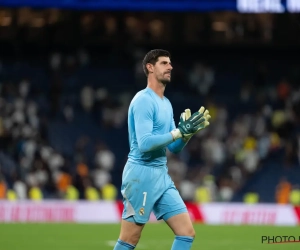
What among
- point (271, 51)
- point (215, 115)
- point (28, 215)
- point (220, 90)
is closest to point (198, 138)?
point (215, 115)

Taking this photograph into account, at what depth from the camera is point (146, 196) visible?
7.91 meters

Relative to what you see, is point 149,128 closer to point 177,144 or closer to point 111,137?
point 177,144

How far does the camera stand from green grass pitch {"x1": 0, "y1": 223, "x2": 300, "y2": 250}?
13.5m

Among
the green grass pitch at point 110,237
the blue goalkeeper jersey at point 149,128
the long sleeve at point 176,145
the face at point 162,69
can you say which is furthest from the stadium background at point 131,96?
the face at point 162,69

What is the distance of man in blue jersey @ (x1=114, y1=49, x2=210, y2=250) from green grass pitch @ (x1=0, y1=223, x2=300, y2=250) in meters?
5.23

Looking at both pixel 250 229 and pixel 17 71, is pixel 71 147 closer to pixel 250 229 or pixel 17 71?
pixel 17 71

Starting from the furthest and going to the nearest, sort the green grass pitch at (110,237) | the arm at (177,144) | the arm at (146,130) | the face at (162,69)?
the green grass pitch at (110,237) < the arm at (177,144) < the face at (162,69) < the arm at (146,130)

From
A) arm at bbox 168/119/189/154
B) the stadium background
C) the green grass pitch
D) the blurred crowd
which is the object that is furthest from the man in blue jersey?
the blurred crowd

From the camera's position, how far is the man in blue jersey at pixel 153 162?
7766 mm

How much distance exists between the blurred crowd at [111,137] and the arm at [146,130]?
15.5 meters

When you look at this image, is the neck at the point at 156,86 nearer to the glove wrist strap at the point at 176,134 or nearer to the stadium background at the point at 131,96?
the glove wrist strap at the point at 176,134

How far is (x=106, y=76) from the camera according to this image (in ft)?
95.6

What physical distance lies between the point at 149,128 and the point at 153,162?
44 cm

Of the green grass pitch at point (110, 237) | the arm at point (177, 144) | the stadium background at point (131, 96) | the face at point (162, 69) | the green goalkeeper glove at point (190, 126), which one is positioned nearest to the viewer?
the green goalkeeper glove at point (190, 126)
